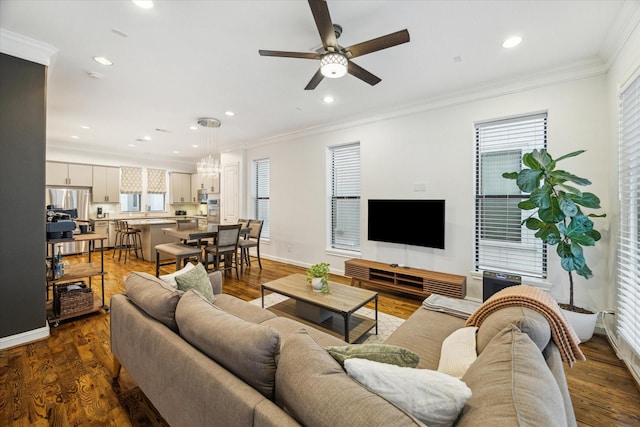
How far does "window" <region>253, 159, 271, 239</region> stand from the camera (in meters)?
6.67

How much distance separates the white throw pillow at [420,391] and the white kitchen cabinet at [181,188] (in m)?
9.61

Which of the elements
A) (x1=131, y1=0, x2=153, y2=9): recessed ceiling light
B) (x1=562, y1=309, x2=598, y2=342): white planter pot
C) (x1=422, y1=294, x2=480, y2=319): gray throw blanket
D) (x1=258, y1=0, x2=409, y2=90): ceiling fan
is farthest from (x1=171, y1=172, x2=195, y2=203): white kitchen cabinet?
(x1=562, y1=309, x2=598, y2=342): white planter pot

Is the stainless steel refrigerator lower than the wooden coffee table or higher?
higher

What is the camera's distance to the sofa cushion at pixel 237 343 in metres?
1.03

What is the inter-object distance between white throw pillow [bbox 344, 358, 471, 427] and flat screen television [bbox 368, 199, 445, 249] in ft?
10.5

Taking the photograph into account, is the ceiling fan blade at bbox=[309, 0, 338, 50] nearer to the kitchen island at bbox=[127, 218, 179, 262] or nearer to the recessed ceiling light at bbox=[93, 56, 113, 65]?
the recessed ceiling light at bbox=[93, 56, 113, 65]

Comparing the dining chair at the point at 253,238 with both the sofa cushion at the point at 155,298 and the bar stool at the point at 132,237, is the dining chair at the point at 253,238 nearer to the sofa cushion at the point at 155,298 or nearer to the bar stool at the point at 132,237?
the bar stool at the point at 132,237

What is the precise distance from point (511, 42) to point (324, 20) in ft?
6.43

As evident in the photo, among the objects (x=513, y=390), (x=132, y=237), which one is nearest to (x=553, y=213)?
(x=513, y=390)

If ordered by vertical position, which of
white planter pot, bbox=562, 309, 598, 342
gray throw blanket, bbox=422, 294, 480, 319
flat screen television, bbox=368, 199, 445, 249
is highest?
flat screen television, bbox=368, 199, 445, 249

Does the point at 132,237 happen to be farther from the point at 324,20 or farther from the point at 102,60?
the point at 324,20

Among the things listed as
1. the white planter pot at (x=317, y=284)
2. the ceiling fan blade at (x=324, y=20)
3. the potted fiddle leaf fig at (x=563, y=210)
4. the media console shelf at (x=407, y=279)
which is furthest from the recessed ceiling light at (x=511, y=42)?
the white planter pot at (x=317, y=284)

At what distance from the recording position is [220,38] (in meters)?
2.54

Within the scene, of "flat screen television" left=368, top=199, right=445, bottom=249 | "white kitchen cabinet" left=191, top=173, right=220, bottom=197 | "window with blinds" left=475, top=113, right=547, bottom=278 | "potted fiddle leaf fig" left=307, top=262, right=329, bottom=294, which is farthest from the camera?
"white kitchen cabinet" left=191, top=173, right=220, bottom=197
